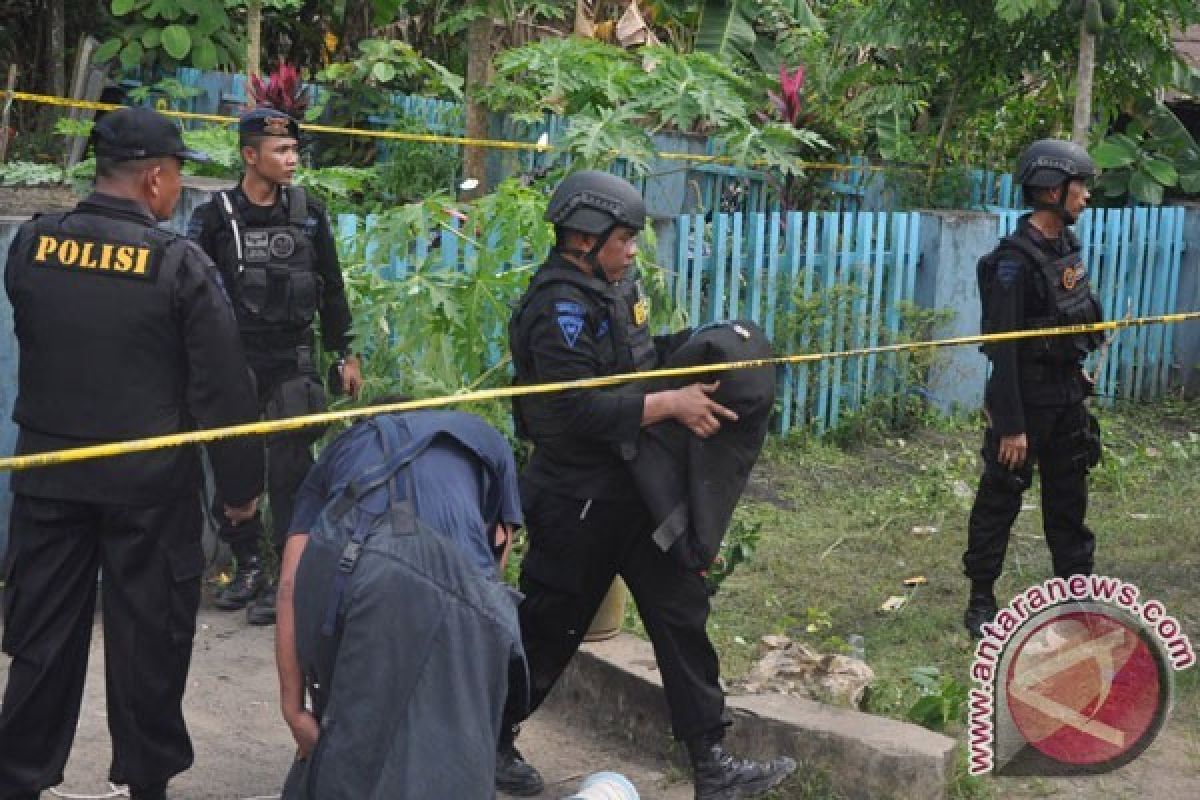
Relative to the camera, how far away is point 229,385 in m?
4.46

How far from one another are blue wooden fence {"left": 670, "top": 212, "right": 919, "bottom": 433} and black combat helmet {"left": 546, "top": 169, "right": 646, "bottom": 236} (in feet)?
13.1

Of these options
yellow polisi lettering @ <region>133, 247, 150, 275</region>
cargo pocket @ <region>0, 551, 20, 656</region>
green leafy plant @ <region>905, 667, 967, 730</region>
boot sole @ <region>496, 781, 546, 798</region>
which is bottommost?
boot sole @ <region>496, 781, 546, 798</region>

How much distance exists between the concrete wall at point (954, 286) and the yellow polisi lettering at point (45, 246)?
21.4ft

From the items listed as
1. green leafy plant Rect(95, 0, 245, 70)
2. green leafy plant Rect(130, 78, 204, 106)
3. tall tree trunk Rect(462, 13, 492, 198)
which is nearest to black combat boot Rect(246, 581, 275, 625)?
tall tree trunk Rect(462, 13, 492, 198)

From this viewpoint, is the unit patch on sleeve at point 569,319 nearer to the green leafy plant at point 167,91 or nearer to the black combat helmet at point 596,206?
the black combat helmet at point 596,206

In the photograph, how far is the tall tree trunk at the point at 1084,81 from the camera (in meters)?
10.2

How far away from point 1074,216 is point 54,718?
397 cm

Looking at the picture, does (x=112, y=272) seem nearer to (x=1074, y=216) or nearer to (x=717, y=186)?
(x=1074, y=216)

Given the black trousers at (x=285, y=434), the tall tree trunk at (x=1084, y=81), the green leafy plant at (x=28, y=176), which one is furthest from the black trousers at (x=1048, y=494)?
the green leafy plant at (x=28, y=176)

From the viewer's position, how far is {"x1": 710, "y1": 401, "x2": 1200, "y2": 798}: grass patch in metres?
6.43

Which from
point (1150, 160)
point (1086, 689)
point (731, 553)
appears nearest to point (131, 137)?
point (731, 553)

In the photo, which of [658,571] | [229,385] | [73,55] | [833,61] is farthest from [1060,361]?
[73,55]

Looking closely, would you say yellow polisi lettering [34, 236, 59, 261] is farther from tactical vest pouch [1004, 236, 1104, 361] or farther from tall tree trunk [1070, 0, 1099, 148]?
tall tree trunk [1070, 0, 1099, 148]

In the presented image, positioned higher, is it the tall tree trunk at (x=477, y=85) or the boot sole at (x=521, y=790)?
the tall tree trunk at (x=477, y=85)
